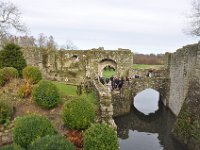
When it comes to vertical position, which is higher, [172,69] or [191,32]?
[191,32]

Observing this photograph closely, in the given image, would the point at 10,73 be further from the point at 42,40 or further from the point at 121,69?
the point at 42,40

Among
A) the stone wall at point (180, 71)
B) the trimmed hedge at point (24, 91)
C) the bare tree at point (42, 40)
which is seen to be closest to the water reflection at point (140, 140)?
the stone wall at point (180, 71)

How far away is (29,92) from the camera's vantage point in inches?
605

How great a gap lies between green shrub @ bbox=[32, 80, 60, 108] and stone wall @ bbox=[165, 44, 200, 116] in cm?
1130

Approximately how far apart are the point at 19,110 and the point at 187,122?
1131 centimetres

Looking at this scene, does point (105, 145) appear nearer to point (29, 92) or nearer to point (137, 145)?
point (29, 92)

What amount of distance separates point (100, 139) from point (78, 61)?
80.2 ft

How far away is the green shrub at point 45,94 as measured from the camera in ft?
44.4

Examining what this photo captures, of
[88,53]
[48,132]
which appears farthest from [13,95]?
[88,53]

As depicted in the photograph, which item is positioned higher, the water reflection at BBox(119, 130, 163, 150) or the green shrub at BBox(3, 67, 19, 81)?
the green shrub at BBox(3, 67, 19, 81)

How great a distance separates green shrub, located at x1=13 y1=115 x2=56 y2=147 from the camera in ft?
32.2

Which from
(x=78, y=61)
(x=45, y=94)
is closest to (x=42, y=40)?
(x=78, y=61)

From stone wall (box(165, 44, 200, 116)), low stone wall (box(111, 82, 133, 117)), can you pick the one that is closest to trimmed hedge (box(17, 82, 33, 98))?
stone wall (box(165, 44, 200, 116))

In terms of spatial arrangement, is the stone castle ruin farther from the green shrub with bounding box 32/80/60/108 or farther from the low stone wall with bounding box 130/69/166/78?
the green shrub with bounding box 32/80/60/108
